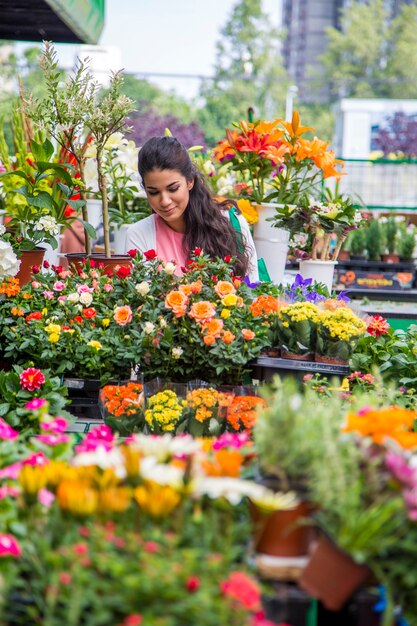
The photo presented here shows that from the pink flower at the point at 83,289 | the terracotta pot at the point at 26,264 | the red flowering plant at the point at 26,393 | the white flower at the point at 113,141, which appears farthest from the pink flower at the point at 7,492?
the white flower at the point at 113,141

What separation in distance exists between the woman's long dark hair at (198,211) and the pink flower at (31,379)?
1.03 m

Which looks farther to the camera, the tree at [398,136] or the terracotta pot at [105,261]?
the tree at [398,136]

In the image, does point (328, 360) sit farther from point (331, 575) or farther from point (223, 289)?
point (331, 575)

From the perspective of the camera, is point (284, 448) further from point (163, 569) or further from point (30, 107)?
point (30, 107)

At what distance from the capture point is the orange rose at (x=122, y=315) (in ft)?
7.95

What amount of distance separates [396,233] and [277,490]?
4.40m

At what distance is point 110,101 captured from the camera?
2.80 meters

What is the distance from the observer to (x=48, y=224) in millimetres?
2943

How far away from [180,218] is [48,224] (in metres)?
0.60

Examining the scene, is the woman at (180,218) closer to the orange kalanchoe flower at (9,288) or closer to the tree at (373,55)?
the orange kalanchoe flower at (9,288)

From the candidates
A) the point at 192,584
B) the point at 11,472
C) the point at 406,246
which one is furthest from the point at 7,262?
the point at 406,246

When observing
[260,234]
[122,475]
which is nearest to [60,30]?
[260,234]

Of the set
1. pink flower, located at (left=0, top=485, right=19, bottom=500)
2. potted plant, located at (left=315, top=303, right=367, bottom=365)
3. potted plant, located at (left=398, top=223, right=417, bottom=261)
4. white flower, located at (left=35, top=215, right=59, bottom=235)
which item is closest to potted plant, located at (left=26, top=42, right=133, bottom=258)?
white flower, located at (left=35, top=215, right=59, bottom=235)

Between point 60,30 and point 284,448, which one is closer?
point 284,448
